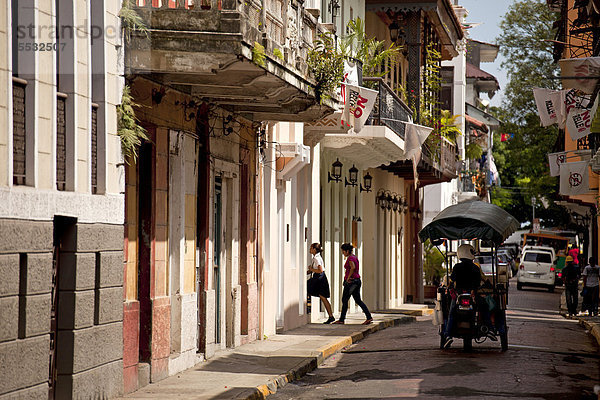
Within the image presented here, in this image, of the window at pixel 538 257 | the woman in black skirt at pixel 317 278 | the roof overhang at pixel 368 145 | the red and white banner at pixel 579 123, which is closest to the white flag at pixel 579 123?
the red and white banner at pixel 579 123

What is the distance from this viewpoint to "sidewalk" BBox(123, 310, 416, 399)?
41.6 ft

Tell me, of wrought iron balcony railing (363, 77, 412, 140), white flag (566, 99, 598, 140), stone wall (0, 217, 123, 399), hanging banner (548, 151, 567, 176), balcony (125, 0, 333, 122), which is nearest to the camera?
stone wall (0, 217, 123, 399)

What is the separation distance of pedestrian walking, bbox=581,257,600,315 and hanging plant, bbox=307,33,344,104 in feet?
54.8

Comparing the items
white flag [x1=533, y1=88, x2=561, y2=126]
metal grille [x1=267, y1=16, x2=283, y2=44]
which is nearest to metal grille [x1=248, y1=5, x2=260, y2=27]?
metal grille [x1=267, y1=16, x2=283, y2=44]

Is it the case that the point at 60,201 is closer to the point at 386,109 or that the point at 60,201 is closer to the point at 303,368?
the point at 303,368

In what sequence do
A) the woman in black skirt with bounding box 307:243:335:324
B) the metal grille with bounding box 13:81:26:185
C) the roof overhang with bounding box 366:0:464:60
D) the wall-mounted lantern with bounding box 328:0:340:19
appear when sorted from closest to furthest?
the metal grille with bounding box 13:81:26:185
the woman in black skirt with bounding box 307:243:335:324
the wall-mounted lantern with bounding box 328:0:340:19
the roof overhang with bounding box 366:0:464:60

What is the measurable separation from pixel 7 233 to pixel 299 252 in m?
14.4

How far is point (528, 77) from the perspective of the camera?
48594 millimetres

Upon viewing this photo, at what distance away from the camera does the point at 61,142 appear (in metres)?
10.8

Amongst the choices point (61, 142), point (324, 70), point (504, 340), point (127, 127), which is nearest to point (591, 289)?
point (504, 340)

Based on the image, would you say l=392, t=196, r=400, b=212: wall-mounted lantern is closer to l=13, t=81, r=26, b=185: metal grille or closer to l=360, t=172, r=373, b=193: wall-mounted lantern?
l=360, t=172, r=373, b=193: wall-mounted lantern

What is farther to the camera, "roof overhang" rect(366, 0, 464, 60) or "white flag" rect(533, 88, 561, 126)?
"white flag" rect(533, 88, 561, 126)

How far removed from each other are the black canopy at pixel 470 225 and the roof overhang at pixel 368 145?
17.7 ft

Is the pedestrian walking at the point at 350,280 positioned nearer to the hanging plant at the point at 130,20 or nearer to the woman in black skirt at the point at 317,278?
the woman in black skirt at the point at 317,278
